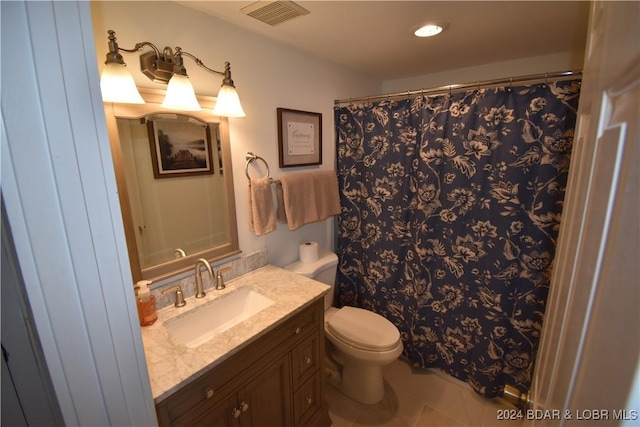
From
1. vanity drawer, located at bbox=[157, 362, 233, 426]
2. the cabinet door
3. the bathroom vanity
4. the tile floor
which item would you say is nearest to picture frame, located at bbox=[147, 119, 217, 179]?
the bathroom vanity

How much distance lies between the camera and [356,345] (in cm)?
168

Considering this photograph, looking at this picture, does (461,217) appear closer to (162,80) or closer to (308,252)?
(308,252)

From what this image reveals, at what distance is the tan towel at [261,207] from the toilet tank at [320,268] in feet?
1.27

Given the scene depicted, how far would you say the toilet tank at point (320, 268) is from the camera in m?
1.85

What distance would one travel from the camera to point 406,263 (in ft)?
6.64

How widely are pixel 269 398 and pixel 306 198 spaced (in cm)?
115

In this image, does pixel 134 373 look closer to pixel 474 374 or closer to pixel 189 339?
pixel 189 339

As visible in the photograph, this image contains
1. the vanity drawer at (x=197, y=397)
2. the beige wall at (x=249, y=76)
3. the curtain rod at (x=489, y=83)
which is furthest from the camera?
the curtain rod at (x=489, y=83)

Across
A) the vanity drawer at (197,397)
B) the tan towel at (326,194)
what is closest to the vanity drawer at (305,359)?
the vanity drawer at (197,397)

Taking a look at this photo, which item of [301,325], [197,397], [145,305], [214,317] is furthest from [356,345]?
[145,305]

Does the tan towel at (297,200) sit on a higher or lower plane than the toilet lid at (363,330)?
higher

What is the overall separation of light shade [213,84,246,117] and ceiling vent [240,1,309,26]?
1.19 feet

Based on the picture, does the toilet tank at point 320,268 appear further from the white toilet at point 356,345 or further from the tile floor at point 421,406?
the tile floor at point 421,406

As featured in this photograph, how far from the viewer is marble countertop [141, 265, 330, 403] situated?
0.91m
